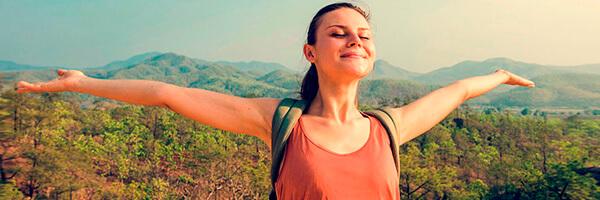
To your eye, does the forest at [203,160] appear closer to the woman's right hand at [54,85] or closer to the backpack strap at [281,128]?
the woman's right hand at [54,85]

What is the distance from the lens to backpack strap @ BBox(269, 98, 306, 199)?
153 cm

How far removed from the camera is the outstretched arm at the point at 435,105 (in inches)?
72.1

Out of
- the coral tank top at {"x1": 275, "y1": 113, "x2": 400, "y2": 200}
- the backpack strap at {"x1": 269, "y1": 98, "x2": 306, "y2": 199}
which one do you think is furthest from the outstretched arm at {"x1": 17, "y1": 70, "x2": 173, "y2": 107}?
the coral tank top at {"x1": 275, "y1": 113, "x2": 400, "y2": 200}

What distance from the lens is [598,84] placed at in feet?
608

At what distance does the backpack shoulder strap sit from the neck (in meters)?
0.09

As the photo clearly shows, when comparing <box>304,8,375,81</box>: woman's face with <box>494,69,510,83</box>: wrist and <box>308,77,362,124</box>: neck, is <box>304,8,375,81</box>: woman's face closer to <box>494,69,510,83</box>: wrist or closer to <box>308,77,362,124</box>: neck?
<box>308,77,362,124</box>: neck

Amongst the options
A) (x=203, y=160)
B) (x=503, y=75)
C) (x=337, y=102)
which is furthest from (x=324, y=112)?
(x=203, y=160)

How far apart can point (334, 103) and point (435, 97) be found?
21.5 inches

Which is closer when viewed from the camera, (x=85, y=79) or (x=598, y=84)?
(x=85, y=79)

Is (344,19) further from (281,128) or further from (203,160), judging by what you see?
(203,160)

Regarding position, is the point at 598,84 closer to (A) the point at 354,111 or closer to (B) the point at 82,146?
(B) the point at 82,146

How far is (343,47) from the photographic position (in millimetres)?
1559

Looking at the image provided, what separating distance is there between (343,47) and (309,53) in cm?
17

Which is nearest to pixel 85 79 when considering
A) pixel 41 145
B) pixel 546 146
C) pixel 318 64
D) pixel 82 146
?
pixel 318 64
